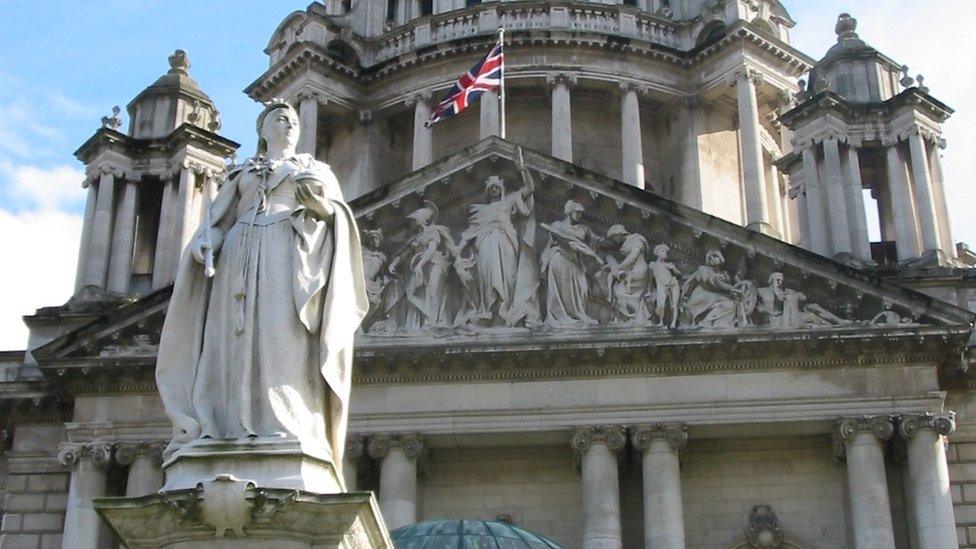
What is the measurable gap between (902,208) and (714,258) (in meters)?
7.29

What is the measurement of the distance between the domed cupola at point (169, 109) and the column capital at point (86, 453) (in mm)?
11137

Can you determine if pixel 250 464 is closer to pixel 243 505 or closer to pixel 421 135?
pixel 243 505

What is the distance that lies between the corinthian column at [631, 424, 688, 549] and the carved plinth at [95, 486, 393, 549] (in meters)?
20.8

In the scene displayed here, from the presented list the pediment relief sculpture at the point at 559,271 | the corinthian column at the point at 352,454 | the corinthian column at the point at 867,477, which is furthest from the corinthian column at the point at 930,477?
the corinthian column at the point at 352,454

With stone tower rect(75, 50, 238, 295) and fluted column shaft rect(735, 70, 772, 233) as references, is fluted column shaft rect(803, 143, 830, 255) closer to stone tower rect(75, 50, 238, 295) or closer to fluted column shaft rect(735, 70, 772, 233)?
fluted column shaft rect(735, 70, 772, 233)

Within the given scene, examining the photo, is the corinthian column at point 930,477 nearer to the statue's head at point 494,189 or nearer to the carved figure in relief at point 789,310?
the carved figure in relief at point 789,310

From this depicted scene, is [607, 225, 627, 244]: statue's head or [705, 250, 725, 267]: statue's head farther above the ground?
[607, 225, 627, 244]: statue's head

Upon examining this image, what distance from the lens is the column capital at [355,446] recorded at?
3020 cm

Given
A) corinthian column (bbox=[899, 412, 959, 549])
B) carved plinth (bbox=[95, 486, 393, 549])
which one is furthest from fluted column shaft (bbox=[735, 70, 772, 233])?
carved plinth (bbox=[95, 486, 393, 549])

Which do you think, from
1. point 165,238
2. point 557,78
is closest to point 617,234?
point 165,238

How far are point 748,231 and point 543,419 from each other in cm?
588

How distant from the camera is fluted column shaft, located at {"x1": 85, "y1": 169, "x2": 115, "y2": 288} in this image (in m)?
36.8

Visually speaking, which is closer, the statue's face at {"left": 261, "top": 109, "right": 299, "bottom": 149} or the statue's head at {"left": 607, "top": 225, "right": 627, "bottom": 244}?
the statue's face at {"left": 261, "top": 109, "right": 299, "bottom": 149}

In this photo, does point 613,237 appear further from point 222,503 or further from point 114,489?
point 222,503
